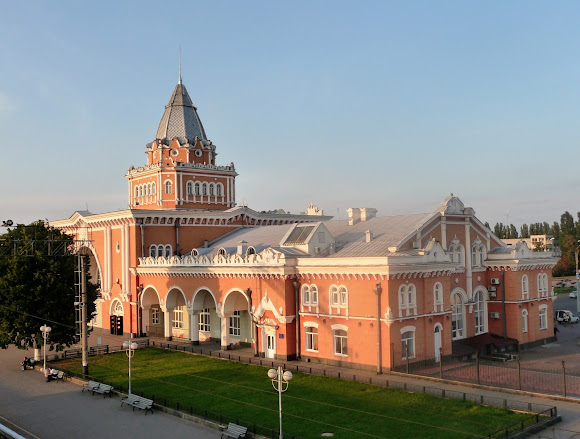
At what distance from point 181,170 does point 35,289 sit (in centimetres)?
2076

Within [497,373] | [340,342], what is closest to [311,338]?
[340,342]

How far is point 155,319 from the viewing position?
51000 millimetres

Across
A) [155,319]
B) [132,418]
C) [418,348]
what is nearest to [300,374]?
[418,348]

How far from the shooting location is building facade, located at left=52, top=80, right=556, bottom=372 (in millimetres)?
33469

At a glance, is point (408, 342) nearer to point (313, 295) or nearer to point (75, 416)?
point (313, 295)

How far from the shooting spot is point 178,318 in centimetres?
4825

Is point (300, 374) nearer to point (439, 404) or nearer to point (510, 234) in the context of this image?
point (439, 404)

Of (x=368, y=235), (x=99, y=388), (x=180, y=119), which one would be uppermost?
(x=180, y=119)

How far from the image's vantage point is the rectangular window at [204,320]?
150ft

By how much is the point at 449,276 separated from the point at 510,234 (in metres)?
130

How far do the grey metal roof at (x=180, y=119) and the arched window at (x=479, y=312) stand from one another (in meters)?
31.0

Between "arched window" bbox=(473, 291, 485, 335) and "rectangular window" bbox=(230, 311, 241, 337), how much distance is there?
1708 centimetres

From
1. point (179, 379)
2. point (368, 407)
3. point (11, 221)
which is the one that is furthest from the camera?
point (11, 221)

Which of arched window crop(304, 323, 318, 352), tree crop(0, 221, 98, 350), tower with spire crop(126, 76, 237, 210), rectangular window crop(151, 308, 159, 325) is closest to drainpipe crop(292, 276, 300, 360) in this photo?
arched window crop(304, 323, 318, 352)
